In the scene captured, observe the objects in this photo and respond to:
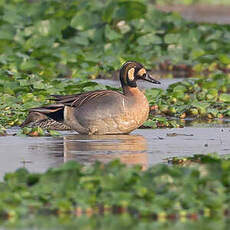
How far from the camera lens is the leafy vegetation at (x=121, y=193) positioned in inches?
280

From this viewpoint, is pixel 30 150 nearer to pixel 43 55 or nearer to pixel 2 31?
pixel 43 55

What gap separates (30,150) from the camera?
1016 cm

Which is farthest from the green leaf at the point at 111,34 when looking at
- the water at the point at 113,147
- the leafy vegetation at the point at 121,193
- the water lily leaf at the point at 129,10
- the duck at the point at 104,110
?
the leafy vegetation at the point at 121,193

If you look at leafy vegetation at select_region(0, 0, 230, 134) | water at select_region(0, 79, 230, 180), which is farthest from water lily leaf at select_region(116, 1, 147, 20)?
water at select_region(0, 79, 230, 180)

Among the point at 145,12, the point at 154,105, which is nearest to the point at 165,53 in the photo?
the point at 145,12

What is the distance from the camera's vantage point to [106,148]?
10359mm

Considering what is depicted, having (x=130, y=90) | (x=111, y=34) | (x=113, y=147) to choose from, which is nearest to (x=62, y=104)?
(x=130, y=90)

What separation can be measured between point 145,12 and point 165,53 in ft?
3.30

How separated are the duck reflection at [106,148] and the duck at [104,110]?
121mm

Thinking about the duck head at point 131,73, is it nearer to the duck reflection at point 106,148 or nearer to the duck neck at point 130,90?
the duck neck at point 130,90

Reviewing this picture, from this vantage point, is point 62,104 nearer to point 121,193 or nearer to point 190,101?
point 190,101

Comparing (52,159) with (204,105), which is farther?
(204,105)

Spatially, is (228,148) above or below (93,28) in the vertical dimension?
below

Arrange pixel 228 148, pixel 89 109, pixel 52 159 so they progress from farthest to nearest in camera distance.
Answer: pixel 89 109, pixel 228 148, pixel 52 159
